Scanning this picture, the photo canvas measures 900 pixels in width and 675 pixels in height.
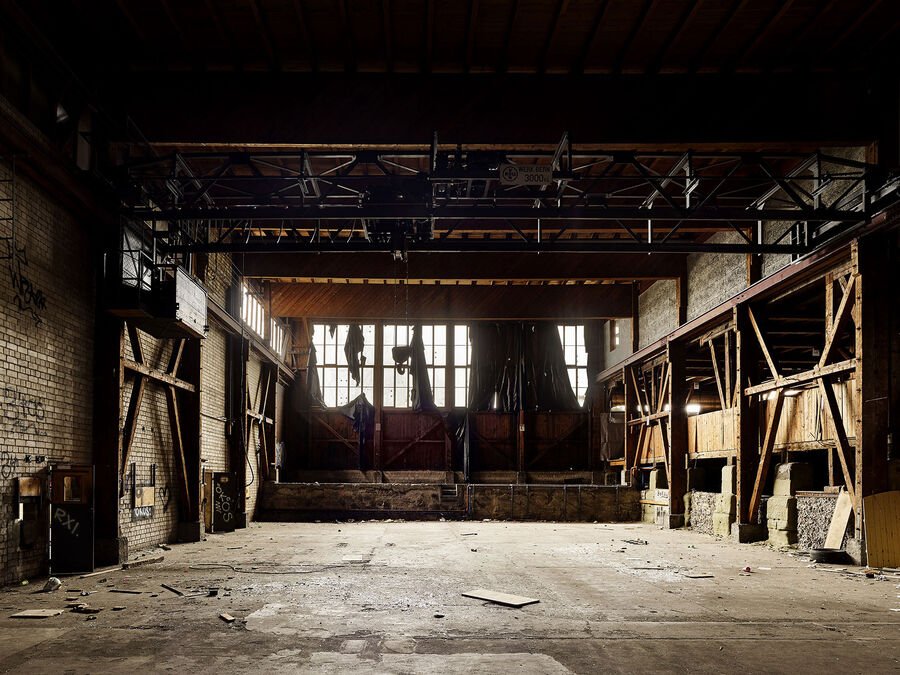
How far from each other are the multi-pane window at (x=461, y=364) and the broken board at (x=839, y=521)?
17.6m

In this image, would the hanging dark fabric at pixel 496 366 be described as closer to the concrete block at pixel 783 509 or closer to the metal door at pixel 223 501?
the metal door at pixel 223 501

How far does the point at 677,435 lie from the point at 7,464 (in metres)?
15.9

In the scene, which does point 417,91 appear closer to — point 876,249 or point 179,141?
point 179,141

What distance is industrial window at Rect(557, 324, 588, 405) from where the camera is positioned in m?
29.4

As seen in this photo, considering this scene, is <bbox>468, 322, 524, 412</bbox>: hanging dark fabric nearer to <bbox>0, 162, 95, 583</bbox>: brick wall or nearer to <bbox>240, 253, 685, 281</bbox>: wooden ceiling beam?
<bbox>240, 253, 685, 281</bbox>: wooden ceiling beam

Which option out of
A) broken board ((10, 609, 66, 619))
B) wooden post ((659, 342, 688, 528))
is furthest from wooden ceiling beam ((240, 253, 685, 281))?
broken board ((10, 609, 66, 619))

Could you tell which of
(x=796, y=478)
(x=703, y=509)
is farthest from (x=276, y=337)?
(x=796, y=478)

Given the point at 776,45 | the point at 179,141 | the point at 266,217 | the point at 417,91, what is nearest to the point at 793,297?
the point at 776,45

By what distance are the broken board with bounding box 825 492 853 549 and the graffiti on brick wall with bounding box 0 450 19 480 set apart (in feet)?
39.9

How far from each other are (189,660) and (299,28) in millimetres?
8356

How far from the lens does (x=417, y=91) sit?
462 inches

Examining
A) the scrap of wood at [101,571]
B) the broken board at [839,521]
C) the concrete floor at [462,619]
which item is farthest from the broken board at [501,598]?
the broken board at [839,521]

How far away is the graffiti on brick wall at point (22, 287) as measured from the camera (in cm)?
921

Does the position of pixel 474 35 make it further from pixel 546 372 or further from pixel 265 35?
pixel 546 372
